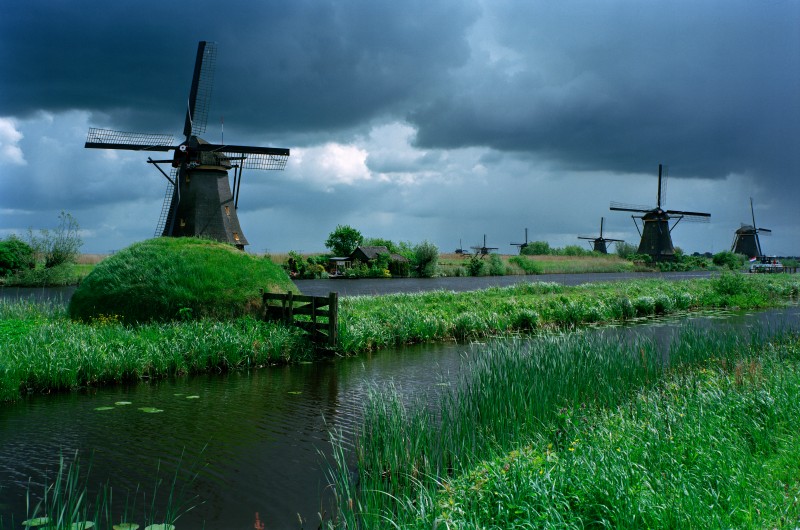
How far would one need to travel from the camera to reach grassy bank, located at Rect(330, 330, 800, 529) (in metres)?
4.44

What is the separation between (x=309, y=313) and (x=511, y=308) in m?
8.94

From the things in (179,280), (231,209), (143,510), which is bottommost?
(143,510)

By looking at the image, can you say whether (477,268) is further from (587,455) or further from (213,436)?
(587,455)

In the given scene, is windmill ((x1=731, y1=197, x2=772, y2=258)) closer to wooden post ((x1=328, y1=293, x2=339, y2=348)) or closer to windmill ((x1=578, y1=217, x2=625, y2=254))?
windmill ((x1=578, y1=217, x2=625, y2=254))

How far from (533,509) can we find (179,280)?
575 inches

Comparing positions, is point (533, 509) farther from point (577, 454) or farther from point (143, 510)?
point (143, 510)

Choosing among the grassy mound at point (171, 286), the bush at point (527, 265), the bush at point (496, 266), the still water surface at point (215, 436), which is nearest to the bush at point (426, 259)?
the bush at point (496, 266)

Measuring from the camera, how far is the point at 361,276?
5678 centimetres

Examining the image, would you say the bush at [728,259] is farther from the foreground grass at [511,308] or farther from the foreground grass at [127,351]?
the foreground grass at [127,351]

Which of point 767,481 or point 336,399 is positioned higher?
point 767,481

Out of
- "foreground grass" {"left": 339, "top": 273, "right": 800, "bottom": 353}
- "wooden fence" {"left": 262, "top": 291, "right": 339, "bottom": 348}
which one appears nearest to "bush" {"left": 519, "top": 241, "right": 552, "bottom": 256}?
"foreground grass" {"left": 339, "top": 273, "right": 800, "bottom": 353}

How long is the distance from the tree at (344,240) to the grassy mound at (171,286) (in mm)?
53805

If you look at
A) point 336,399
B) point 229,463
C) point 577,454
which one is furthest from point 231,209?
point 577,454

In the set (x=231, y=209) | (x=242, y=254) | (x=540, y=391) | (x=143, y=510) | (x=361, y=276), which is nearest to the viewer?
(x=143, y=510)
